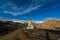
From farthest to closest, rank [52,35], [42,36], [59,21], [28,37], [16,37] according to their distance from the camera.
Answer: [59,21], [52,35], [42,36], [28,37], [16,37]

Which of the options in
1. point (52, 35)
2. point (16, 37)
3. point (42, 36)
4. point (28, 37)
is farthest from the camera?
point (52, 35)

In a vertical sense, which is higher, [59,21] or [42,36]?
[59,21]

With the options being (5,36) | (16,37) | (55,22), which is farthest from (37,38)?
(55,22)

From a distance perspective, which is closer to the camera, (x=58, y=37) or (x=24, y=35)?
(x=24, y=35)

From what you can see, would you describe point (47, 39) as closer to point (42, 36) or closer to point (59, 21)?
point (42, 36)

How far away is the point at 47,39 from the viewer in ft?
47.5

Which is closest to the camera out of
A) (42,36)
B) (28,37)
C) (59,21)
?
(28,37)

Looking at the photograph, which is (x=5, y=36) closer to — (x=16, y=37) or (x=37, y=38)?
(x=16, y=37)

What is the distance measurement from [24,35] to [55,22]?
1059 inches

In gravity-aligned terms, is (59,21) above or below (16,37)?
above

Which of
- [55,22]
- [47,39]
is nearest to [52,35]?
[47,39]

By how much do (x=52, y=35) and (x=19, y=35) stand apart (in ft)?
16.5

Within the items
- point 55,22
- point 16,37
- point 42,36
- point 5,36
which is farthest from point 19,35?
point 55,22

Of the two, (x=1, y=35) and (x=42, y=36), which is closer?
(x=1, y=35)
